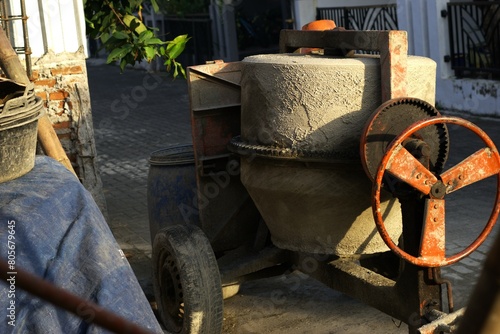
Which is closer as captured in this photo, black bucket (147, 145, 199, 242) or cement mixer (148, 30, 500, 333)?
cement mixer (148, 30, 500, 333)

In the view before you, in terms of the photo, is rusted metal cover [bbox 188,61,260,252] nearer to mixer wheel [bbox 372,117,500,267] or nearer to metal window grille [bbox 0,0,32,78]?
mixer wheel [bbox 372,117,500,267]

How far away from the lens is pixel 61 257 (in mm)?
2850

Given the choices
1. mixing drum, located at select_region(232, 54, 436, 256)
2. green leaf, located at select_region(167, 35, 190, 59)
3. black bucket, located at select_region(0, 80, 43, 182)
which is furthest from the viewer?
green leaf, located at select_region(167, 35, 190, 59)

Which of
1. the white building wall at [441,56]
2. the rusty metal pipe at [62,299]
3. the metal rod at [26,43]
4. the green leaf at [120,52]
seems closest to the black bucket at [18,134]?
the rusty metal pipe at [62,299]

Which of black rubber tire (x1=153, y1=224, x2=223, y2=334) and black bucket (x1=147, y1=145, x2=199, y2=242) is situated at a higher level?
black bucket (x1=147, y1=145, x2=199, y2=242)

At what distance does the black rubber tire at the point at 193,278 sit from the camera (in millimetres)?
4219

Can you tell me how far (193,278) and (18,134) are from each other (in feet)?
4.64

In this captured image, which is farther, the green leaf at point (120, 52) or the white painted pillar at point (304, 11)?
the white painted pillar at point (304, 11)

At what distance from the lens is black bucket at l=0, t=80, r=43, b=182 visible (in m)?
3.05

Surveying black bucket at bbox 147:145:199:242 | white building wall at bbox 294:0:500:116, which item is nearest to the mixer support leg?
black bucket at bbox 147:145:199:242

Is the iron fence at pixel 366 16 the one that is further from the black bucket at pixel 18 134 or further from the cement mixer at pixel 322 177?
the black bucket at pixel 18 134

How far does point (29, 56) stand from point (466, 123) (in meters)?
3.31

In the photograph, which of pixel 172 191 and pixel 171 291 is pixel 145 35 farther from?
pixel 171 291

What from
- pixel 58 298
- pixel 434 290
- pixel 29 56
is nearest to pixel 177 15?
pixel 29 56
